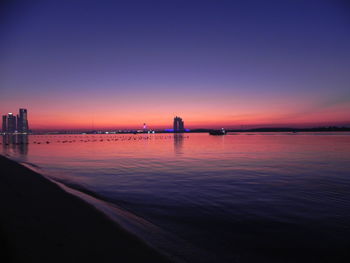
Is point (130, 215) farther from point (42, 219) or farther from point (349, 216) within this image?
point (349, 216)

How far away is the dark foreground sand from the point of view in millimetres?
4953

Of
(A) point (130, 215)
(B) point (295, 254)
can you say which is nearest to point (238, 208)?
(B) point (295, 254)

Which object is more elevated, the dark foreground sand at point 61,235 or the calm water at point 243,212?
the dark foreground sand at point 61,235

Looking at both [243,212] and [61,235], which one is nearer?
[61,235]

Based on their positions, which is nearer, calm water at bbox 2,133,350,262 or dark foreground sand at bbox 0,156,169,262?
dark foreground sand at bbox 0,156,169,262

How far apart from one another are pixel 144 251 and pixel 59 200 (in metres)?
5.67

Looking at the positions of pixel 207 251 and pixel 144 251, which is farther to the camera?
pixel 207 251

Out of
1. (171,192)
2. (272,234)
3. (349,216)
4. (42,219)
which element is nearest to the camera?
(42,219)

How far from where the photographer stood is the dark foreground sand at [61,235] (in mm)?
4953

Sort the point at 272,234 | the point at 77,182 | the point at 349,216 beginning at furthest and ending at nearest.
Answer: the point at 77,182
the point at 349,216
the point at 272,234

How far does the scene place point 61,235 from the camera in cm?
595

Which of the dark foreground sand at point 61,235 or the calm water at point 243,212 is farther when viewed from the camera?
the calm water at point 243,212

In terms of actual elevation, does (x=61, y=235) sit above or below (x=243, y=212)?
above

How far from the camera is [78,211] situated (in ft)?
26.5
